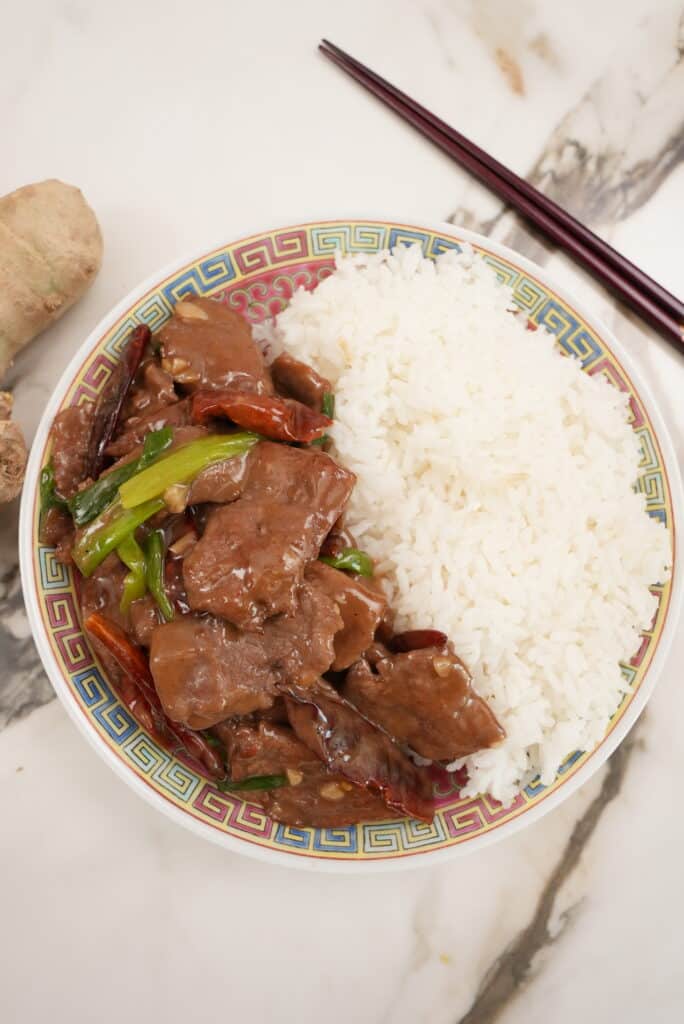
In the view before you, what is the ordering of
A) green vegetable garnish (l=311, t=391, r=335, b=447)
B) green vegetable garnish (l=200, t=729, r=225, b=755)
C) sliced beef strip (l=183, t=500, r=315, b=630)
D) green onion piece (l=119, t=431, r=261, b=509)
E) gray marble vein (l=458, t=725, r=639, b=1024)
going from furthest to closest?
1. gray marble vein (l=458, t=725, r=639, b=1024)
2. green vegetable garnish (l=311, t=391, r=335, b=447)
3. green vegetable garnish (l=200, t=729, r=225, b=755)
4. green onion piece (l=119, t=431, r=261, b=509)
5. sliced beef strip (l=183, t=500, r=315, b=630)

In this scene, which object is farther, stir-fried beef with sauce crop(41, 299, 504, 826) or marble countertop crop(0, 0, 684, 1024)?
marble countertop crop(0, 0, 684, 1024)

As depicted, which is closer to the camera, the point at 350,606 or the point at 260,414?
the point at 350,606

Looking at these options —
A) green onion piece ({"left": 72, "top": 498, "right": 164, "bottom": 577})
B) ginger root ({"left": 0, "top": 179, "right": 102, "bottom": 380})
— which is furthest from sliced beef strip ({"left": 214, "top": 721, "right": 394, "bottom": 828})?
ginger root ({"left": 0, "top": 179, "right": 102, "bottom": 380})

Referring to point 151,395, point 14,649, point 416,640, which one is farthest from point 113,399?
point 416,640

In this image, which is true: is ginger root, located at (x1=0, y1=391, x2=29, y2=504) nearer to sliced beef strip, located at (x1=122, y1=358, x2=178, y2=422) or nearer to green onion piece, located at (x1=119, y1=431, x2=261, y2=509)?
sliced beef strip, located at (x1=122, y1=358, x2=178, y2=422)

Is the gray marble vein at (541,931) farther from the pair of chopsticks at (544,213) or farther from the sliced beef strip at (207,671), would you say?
the pair of chopsticks at (544,213)

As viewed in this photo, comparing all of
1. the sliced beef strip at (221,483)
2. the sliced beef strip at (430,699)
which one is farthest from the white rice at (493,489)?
the sliced beef strip at (221,483)

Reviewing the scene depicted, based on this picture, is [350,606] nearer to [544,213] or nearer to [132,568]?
[132,568]
